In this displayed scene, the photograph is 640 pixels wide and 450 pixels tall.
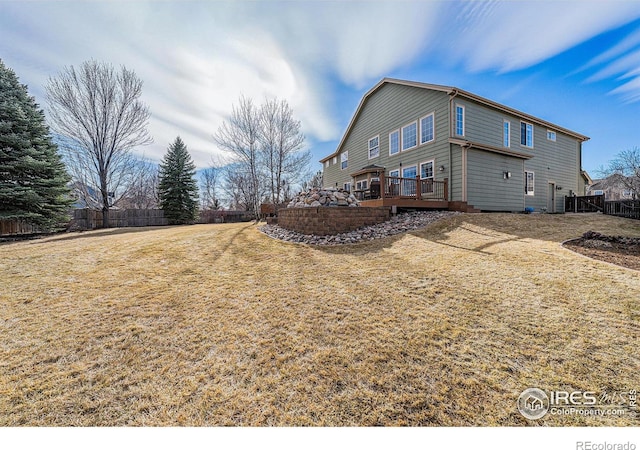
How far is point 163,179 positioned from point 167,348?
20430mm

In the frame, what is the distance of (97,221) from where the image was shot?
14703 mm

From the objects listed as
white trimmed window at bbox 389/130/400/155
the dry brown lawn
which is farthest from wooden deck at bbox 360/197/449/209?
the dry brown lawn

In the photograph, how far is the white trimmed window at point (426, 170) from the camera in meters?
11.5

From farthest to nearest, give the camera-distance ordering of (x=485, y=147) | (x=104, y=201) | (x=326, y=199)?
(x=104, y=201), (x=485, y=147), (x=326, y=199)

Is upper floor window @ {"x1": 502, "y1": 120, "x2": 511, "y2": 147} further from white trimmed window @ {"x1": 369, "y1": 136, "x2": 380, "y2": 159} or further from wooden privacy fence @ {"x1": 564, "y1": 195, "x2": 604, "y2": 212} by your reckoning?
white trimmed window @ {"x1": 369, "y1": 136, "x2": 380, "y2": 159}

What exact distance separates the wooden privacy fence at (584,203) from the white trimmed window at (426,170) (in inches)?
381

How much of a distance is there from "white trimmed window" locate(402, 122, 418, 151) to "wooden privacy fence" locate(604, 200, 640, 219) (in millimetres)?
9950

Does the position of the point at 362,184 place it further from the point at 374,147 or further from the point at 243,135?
the point at 243,135

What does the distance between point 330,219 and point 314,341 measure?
5442 mm

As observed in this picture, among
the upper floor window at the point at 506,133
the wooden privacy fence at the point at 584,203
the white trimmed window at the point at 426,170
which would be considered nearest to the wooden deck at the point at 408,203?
the white trimmed window at the point at 426,170

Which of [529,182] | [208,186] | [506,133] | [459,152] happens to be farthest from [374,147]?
[208,186]

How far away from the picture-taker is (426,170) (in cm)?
1174

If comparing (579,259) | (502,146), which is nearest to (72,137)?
(579,259)

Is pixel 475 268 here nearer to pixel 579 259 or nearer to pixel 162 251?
pixel 579 259
